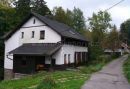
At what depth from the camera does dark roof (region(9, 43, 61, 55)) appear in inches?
1219

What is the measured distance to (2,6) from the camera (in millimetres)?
44031

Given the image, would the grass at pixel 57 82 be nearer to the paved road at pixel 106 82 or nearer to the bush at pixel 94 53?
the paved road at pixel 106 82

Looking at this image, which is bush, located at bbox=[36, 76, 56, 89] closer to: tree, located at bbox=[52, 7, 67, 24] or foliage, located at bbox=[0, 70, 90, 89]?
foliage, located at bbox=[0, 70, 90, 89]

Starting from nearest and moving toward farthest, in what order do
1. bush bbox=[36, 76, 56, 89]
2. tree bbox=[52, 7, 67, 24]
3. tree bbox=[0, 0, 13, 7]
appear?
bush bbox=[36, 76, 56, 89]
tree bbox=[0, 0, 13, 7]
tree bbox=[52, 7, 67, 24]

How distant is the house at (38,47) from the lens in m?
32.4

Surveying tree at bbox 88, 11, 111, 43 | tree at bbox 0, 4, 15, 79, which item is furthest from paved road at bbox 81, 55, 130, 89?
tree at bbox 88, 11, 111, 43

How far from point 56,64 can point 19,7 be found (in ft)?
106

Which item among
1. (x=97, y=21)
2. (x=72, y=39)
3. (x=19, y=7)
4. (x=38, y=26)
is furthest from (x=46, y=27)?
(x=97, y=21)

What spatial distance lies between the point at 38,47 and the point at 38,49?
1.09 meters

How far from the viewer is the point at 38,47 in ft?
111

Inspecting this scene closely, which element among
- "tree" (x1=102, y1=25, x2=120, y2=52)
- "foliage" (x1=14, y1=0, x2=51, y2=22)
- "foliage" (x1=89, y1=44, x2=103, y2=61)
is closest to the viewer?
"foliage" (x1=89, y1=44, x2=103, y2=61)

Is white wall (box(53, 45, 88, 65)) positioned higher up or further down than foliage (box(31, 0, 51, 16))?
further down

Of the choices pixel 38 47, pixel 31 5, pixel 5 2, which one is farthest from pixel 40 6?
pixel 38 47

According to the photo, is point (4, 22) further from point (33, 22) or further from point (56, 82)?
point (56, 82)
